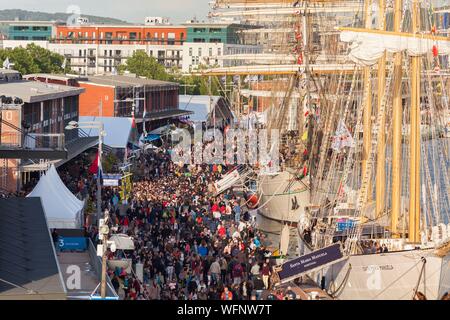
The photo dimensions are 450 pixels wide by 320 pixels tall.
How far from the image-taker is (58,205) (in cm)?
4100

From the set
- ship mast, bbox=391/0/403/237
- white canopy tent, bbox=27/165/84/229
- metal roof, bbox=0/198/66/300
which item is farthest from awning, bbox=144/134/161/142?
metal roof, bbox=0/198/66/300

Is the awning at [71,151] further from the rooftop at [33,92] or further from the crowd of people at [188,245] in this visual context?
the crowd of people at [188,245]

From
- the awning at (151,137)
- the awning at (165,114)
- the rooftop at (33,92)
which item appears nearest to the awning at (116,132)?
the rooftop at (33,92)

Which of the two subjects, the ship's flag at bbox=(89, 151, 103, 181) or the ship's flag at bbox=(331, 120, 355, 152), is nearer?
the ship's flag at bbox=(89, 151, 103, 181)

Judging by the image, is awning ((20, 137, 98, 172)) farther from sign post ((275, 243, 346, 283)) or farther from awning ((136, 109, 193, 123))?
awning ((136, 109, 193, 123))

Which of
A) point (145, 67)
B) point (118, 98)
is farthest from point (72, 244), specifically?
point (145, 67)

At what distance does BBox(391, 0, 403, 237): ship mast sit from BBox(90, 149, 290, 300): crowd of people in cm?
→ 463

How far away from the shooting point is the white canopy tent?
1601 inches

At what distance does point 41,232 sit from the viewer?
31703mm

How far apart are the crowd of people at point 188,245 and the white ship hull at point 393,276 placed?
271cm

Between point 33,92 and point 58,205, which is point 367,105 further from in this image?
point 58,205

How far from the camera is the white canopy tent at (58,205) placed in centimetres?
4066
